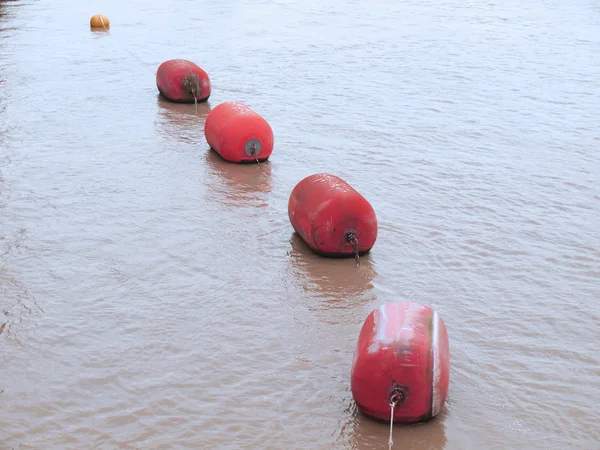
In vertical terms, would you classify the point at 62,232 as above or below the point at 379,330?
below

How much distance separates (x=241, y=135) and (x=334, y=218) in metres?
3.82

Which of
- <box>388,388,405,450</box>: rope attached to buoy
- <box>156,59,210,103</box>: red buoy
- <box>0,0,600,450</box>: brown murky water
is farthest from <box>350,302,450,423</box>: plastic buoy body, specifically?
<box>156,59,210,103</box>: red buoy

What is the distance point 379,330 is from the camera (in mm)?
6047

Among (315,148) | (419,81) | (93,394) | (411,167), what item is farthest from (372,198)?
(419,81)

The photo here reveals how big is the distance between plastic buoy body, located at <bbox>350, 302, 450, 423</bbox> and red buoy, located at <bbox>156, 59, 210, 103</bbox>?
33.8 feet

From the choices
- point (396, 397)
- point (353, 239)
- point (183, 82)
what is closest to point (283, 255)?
point (353, 239)

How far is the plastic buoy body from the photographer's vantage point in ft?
18.9

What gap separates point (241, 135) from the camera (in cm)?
1189

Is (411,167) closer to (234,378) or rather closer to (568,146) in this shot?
(568,146)

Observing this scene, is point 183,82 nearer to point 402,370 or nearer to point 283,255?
point 283,255

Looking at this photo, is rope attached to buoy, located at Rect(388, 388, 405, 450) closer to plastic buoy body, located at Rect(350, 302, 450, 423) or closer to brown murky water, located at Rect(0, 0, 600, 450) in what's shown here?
plastic buoy body, located at Rect(350, 302, 450, 423)

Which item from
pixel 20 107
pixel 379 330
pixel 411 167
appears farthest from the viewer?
pixel 20 107

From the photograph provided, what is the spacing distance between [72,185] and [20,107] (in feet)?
15.3

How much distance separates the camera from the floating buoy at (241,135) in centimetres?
1186
